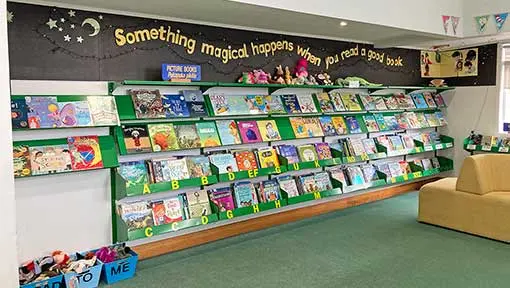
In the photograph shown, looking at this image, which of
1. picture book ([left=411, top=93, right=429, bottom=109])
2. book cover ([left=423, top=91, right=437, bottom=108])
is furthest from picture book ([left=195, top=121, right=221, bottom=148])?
book cover ([left=423, top=91, right=437, bottom=108])

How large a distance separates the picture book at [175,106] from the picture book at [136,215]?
0.85m

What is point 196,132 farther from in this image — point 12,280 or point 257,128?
point 12,280

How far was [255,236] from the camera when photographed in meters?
4.61

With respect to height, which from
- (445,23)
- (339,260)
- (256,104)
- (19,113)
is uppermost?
(445,23)

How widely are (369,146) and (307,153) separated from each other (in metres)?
1.12

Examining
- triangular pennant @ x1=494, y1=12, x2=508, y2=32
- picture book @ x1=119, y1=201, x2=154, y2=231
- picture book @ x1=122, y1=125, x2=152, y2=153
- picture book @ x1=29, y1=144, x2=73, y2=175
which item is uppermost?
triangular pennant @ x1=494, y1=12, x2=508, y2=32

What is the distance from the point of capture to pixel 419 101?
6.54 meters

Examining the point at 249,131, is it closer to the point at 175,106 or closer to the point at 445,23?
the point at 175,106

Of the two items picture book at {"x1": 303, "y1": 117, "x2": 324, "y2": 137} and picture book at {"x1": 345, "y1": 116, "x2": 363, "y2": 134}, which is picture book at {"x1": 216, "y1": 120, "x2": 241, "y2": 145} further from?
picture book at {"x1": 345, "y1": 116, "x2": 363, "y2": 134}

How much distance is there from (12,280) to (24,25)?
6.79ft

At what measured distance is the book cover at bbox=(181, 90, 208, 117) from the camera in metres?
4.20

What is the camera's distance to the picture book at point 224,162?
436 centimetres

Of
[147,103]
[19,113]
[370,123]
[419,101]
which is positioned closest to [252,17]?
[147,103]

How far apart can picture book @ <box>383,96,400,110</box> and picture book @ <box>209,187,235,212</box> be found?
111 inches
